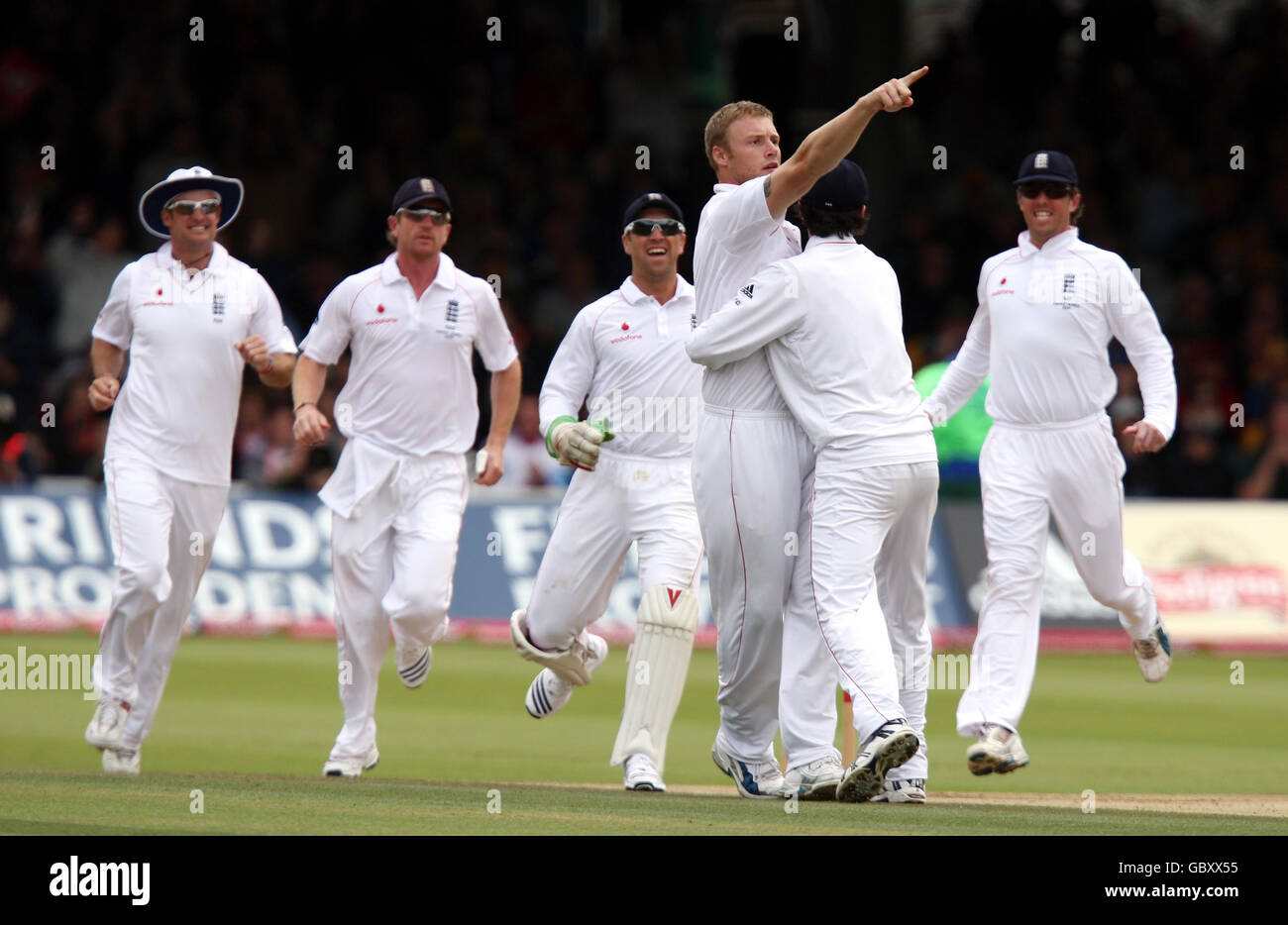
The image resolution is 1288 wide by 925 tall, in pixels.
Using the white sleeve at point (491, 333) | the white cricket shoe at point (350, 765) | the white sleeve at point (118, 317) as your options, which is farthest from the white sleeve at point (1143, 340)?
the white sleeve at point (118, 317)

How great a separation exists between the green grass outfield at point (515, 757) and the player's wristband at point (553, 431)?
149 centimetres

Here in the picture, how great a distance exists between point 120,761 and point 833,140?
15.3ft

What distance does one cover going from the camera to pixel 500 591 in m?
17.4

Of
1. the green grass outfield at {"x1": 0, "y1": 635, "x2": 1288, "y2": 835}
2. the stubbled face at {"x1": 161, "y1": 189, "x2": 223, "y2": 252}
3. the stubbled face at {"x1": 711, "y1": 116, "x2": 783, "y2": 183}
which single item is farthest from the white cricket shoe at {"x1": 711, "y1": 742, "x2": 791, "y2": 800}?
the stubbled face at {"x1": 161, "y1": 189, "x2": 223, "y2": 252}

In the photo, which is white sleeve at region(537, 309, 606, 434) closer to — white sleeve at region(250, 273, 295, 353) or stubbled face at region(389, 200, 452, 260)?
stubbled face at region(389, 200, 452, 260)

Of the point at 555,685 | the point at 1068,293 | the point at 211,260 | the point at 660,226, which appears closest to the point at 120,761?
the point at 555,685

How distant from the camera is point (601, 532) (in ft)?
32.5

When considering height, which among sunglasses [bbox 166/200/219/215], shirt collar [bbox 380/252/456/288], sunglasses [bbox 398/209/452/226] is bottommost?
shirt collar [bbox 380/252/456/288]

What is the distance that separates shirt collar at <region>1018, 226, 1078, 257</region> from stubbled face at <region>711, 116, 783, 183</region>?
67.8 inches

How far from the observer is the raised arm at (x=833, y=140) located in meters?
7.66

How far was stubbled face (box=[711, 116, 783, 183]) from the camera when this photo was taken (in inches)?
345

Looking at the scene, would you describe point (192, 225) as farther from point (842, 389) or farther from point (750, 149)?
point (842, 389)

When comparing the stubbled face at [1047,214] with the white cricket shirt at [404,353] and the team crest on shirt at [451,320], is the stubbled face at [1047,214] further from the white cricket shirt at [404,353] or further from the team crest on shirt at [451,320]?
the team crest on shirt at [451,320]
